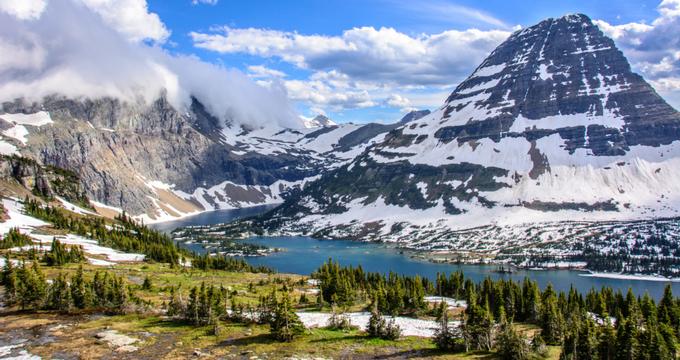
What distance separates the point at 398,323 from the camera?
82.6m

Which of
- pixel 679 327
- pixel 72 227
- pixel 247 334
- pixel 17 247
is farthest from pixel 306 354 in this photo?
pixel 72 227

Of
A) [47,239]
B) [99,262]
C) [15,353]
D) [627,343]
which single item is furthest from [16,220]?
[627,343]

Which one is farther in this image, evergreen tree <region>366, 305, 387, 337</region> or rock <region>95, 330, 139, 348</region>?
evergreen tree <region>366, 305, 387, 337</region>

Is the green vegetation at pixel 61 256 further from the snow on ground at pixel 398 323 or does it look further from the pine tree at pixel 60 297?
the snow on ground at pixel 398 323

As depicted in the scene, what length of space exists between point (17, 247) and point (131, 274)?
131ft

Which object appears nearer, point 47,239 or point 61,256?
point 61,256

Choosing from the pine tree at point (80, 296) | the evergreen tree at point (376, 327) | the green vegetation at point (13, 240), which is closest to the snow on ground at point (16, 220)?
the green vegetation at point (13, 240)

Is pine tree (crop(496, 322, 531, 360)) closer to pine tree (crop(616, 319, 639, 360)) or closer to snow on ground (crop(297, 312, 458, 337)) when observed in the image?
pine tree (crop(616, 319, 639, 360))

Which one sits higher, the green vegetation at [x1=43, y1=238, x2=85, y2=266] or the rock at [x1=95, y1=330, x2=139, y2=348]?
the green vegetation at [x1=43, y1=238, x2=85, y2=266]

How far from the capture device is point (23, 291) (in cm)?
7812

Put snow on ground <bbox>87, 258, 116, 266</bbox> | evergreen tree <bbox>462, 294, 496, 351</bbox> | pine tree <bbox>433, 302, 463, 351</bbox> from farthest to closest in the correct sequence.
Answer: snow on ground <bbox>87, 258, 116, 266</bbox>
evergreen tree <bbox>462, 294, 496, 351</bbox>
pine tree <bbox>433, 302, 463, 351</bbox>

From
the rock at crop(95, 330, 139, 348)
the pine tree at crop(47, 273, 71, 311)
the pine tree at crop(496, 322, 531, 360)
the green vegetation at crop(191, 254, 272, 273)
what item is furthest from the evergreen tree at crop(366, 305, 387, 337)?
the green vegetation at crop(191, 254, 272, 273)

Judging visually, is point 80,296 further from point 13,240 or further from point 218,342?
point 13,240

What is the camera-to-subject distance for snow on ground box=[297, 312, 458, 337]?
7606 cm
